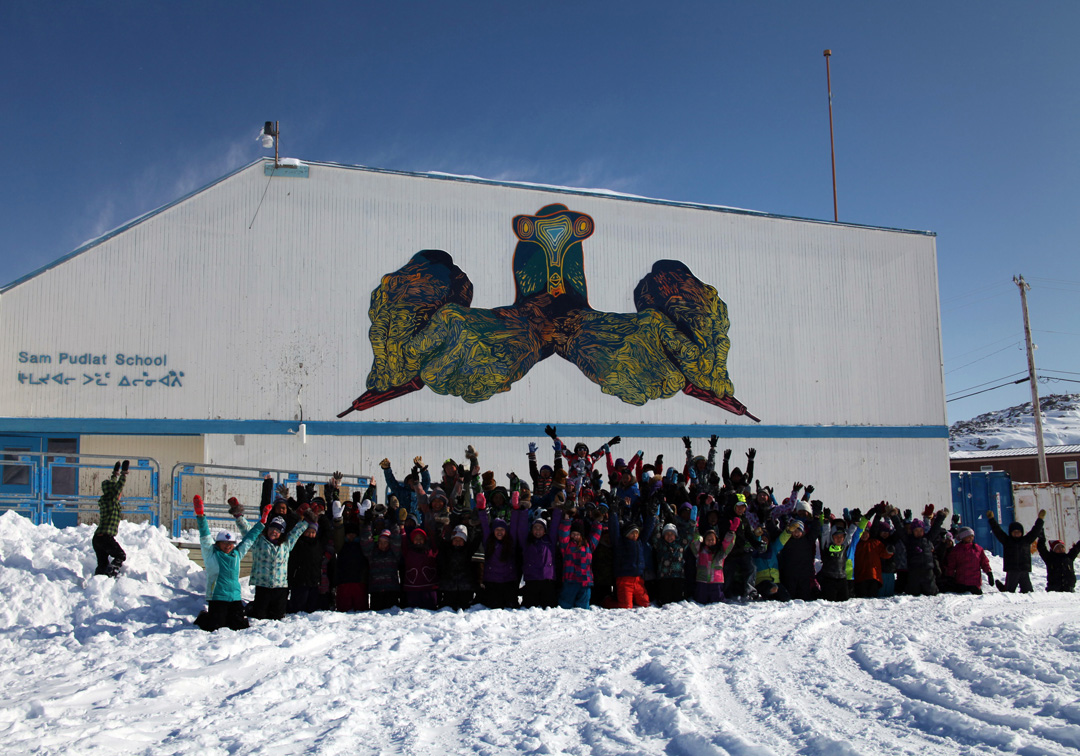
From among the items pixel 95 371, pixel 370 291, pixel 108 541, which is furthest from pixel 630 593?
pixel 95 371

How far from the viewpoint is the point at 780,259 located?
21500mm

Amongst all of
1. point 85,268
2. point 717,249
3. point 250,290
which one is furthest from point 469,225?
point 85,268

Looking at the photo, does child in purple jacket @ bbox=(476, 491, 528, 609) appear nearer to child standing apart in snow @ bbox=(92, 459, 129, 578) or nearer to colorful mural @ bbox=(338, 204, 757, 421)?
child standing apart in snow @ bbox=(92, 459, 129, 578)

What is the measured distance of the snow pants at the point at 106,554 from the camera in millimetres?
8469

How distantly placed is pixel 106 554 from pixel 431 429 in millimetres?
9741

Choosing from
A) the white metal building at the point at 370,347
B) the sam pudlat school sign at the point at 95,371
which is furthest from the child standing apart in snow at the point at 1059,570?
the sam pudlat school sign at the point at 95,371

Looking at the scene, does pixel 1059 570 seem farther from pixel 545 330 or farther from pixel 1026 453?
pixel 1026 453

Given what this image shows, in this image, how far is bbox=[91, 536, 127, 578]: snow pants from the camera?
8.47m

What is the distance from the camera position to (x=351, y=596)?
884cm

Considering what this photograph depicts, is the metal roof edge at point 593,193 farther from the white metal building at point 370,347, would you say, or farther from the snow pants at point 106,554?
the snow pants at point 106,554

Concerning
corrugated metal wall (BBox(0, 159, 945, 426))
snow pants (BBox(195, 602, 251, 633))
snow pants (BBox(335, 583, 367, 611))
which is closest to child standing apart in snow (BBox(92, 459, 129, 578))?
snow pants (BBox(195, 602, 251, 633))

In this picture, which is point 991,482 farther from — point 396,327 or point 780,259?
point 396,327

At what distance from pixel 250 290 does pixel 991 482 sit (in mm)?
20518

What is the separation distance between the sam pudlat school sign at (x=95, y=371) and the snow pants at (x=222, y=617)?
1049cm
